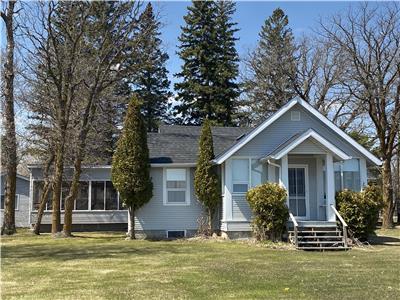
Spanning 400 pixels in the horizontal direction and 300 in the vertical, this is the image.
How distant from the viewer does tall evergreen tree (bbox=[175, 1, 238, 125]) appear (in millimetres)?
41469

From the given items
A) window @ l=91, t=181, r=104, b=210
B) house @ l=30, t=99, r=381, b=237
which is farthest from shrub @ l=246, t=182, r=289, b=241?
window @ l=91, t=181, r=104, b=210

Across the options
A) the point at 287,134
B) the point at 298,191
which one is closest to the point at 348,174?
the point at 298,191

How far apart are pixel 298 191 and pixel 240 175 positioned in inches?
97.3

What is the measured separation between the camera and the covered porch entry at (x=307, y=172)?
59.7 ft

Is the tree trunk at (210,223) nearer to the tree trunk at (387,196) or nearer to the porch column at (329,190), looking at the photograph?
the porch column at (329,190)

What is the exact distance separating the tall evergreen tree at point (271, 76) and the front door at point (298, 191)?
1891cm

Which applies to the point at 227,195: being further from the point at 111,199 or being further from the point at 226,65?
the point at 226,65

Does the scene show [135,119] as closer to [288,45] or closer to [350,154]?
[350,154]

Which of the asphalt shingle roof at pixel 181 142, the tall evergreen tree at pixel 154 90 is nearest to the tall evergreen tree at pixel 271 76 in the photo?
the tall evergreen tree at pixel 154 90

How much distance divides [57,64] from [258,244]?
38.2 feet

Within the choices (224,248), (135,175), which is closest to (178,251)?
(224,248)

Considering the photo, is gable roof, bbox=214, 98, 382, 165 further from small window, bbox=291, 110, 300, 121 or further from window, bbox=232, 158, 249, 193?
window, bbox=232, 158, 249, 193

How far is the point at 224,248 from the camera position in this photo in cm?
1595

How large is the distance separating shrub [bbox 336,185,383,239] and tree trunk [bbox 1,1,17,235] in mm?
15395
